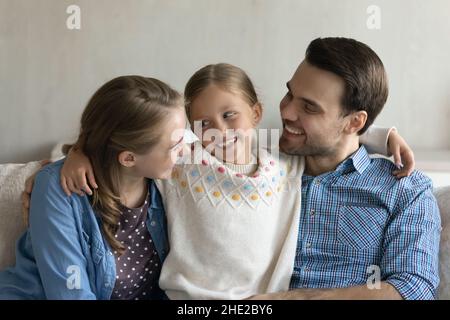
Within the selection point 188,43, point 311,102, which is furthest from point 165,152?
point 188,43

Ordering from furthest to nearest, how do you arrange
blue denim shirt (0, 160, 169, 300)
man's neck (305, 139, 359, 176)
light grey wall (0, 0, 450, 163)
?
light grey wall (0, 0, 450, 163), man's neck (305, 139, 359, 176), blue denim shirt (0, 160, 169, 300)

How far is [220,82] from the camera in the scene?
4.80 feet

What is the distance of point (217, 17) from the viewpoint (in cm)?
212

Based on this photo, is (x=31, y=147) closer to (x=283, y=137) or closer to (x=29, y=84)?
(x=29, y=84)

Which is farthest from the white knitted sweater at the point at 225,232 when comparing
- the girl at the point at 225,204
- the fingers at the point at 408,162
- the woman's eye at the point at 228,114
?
the fingers at the point at 408,162

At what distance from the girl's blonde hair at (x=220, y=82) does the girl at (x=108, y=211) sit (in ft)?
0.56

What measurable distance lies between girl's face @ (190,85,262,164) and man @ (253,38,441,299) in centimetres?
13

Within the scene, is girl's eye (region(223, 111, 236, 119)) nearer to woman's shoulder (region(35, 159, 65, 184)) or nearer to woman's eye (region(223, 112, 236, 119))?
woman's eye (region(223, 112, 236, 119))

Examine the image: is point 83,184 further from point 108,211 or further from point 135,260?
point 135,260

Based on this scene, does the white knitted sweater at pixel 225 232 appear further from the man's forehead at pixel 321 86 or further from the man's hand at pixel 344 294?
the man's forehead at pixel 321 86

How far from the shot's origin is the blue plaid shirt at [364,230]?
1377 mm

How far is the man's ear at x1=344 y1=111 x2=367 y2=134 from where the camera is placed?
1.53m

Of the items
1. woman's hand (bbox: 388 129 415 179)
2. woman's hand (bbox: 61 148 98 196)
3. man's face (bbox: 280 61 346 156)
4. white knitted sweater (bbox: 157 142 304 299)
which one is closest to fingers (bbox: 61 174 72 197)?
woman's hand (bbox: 61 148 98 196)

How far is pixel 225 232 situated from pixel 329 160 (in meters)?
0.39
